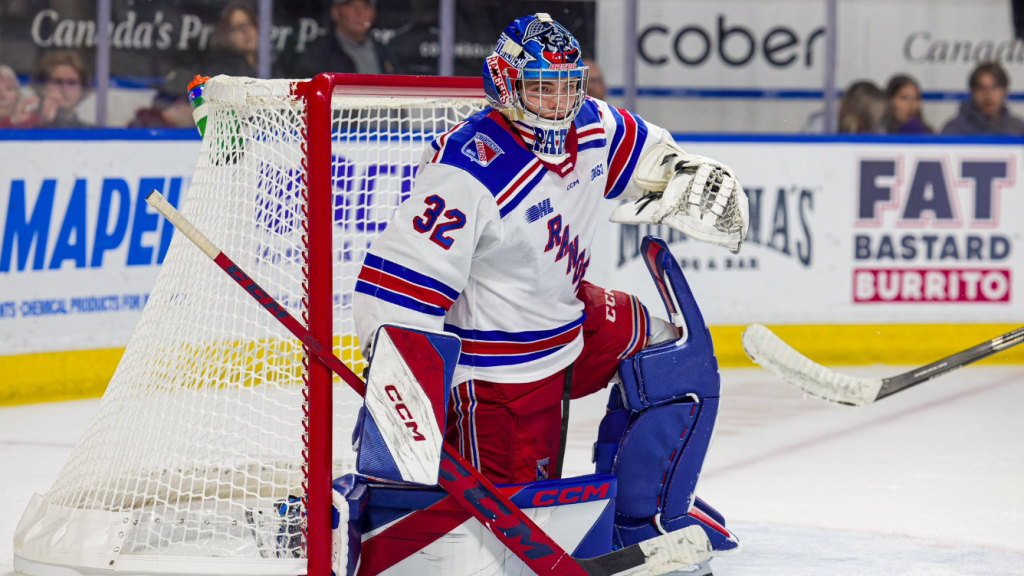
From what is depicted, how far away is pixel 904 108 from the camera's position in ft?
18.0

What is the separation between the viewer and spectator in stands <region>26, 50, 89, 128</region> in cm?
466

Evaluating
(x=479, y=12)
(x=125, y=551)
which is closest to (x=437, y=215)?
(x=125, y=551)

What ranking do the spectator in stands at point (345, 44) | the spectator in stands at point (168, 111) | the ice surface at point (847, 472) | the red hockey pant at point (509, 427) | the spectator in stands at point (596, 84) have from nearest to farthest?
the red hockey pant at point (509, 427) < the ice surface at point (847, 472) < the spectator in stands at point (168, 111) < the spectator in stands at point (596, 84) < the spectator in stands at point (345, 44)

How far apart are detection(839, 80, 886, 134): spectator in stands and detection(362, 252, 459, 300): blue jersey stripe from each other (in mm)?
3540

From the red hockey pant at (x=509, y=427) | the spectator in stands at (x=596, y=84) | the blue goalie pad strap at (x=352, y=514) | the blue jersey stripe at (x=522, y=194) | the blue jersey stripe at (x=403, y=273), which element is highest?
the spectator in stands at (x=596, y=84)

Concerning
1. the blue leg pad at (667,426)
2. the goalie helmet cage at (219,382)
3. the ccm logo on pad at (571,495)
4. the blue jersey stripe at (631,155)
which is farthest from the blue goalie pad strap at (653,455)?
the goalie helmet cage at (219,382)

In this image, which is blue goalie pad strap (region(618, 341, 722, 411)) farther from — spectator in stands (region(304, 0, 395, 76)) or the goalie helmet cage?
spectator in stands (region(304, 0, 395, 76))

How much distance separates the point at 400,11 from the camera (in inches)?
211

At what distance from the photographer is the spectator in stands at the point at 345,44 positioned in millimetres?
5309

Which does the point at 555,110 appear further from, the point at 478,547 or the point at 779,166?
the point at 779,166

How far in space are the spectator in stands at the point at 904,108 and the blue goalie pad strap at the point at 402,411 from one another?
373 centimetres

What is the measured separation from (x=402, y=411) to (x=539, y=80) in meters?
0.56

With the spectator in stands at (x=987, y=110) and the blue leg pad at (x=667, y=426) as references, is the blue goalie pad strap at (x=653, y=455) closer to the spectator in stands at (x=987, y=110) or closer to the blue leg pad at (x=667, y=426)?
the blue leg pad at (x=667, y=426)

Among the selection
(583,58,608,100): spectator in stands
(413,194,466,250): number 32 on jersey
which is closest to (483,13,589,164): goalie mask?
(413,194,466,250): number 32 on jersey
